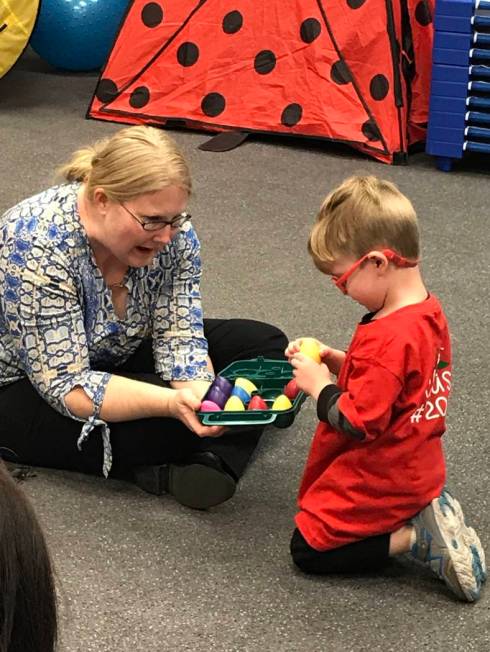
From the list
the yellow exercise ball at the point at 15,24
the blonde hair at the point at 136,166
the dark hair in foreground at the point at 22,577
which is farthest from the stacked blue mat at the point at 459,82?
the dark hair in foreground at the point at 22,577

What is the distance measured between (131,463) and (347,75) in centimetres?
181

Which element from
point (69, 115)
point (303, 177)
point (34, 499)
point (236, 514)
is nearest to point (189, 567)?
point (236, 514)

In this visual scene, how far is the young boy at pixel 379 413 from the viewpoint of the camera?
58.1 inches

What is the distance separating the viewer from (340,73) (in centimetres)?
324

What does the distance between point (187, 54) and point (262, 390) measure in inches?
76.2

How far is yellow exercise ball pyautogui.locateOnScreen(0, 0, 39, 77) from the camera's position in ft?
11.8

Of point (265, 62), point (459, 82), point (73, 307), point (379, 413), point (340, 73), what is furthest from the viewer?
point (265, 62)

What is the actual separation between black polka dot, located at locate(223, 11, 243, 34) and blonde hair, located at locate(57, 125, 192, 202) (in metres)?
1.80

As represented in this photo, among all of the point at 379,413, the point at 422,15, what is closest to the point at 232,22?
the point at 422,15

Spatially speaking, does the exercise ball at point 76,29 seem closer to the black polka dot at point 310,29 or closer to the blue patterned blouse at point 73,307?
the black polka dot at point 310,29

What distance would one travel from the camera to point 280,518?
1.77 meters

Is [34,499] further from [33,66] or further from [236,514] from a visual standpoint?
[33,66]

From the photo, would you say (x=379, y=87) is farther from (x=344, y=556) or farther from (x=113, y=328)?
(x=344, y=556)

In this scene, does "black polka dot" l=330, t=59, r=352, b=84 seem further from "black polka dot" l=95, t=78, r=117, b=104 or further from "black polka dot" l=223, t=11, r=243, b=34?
"black polka dot" l=95, t=78, r=117, b=104
